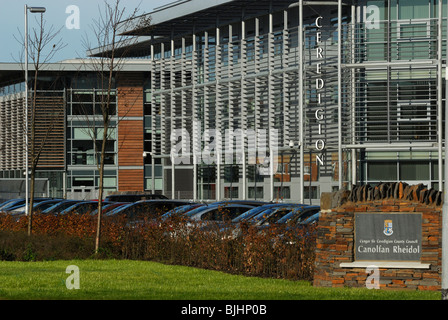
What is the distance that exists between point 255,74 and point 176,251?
2952 cm

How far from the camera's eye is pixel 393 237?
59.4 ft

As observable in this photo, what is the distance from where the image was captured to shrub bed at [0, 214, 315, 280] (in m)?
20.5

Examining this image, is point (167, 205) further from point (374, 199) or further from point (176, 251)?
point (374, 199)

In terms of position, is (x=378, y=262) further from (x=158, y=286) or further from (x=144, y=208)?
(x=144, y=208)

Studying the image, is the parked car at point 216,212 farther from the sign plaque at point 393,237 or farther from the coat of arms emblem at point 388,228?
the coat of arms emblem at point 388,228

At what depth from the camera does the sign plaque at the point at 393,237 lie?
18062mm

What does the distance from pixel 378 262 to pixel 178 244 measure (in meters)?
7.21

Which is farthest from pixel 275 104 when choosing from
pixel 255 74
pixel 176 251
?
pixel 176 251

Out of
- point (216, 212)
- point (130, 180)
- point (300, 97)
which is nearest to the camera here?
point (216, 212)

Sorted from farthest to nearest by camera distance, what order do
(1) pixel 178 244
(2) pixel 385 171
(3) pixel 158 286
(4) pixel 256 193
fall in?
(4) pixel 256 193 < (2) pixel 385 171 < (1) pixel 178 244 < (3) pixel 158 286

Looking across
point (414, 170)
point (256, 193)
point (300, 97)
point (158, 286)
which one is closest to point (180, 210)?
point (158, 286)

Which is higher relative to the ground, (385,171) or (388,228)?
(385,171)

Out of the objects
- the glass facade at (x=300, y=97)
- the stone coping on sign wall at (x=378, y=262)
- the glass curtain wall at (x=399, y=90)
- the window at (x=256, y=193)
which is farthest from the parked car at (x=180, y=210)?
the window at (x=256, y=193)

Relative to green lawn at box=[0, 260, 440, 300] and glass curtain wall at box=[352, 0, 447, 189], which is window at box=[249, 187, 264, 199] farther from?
green lawn at box=[0, 260, 440, 300]
